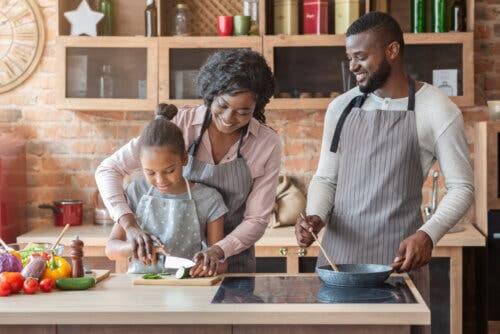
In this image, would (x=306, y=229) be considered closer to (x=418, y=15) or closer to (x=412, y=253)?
(x=412, y=253)

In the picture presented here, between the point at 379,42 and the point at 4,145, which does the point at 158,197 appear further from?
the point at 4,145

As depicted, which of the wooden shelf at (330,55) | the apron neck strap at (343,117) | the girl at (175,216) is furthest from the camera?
the wooden shelf at (330,55)

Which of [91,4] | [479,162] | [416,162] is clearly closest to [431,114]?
[416,162]

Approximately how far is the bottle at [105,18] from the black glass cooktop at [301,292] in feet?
7.86

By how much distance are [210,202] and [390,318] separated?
2.73 ft

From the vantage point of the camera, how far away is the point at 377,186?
2998 mm

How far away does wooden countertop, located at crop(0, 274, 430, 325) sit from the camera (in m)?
2.31

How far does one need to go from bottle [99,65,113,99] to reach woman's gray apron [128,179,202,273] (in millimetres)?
1948

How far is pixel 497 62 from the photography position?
193 inches

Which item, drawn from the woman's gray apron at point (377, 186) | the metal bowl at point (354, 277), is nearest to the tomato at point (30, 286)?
the metal bowl at point (354, 277)

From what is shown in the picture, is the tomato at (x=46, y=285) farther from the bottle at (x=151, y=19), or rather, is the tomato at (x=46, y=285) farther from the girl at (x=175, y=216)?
the bottle at (x=151, y=19)

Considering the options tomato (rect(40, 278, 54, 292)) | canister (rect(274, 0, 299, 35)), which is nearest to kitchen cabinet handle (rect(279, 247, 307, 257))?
canister (rect(274, 0, 299, 35))

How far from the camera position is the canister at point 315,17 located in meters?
4.66

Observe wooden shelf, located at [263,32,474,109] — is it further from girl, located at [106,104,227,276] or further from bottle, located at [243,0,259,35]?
girl, located at [106,104,227,276]
